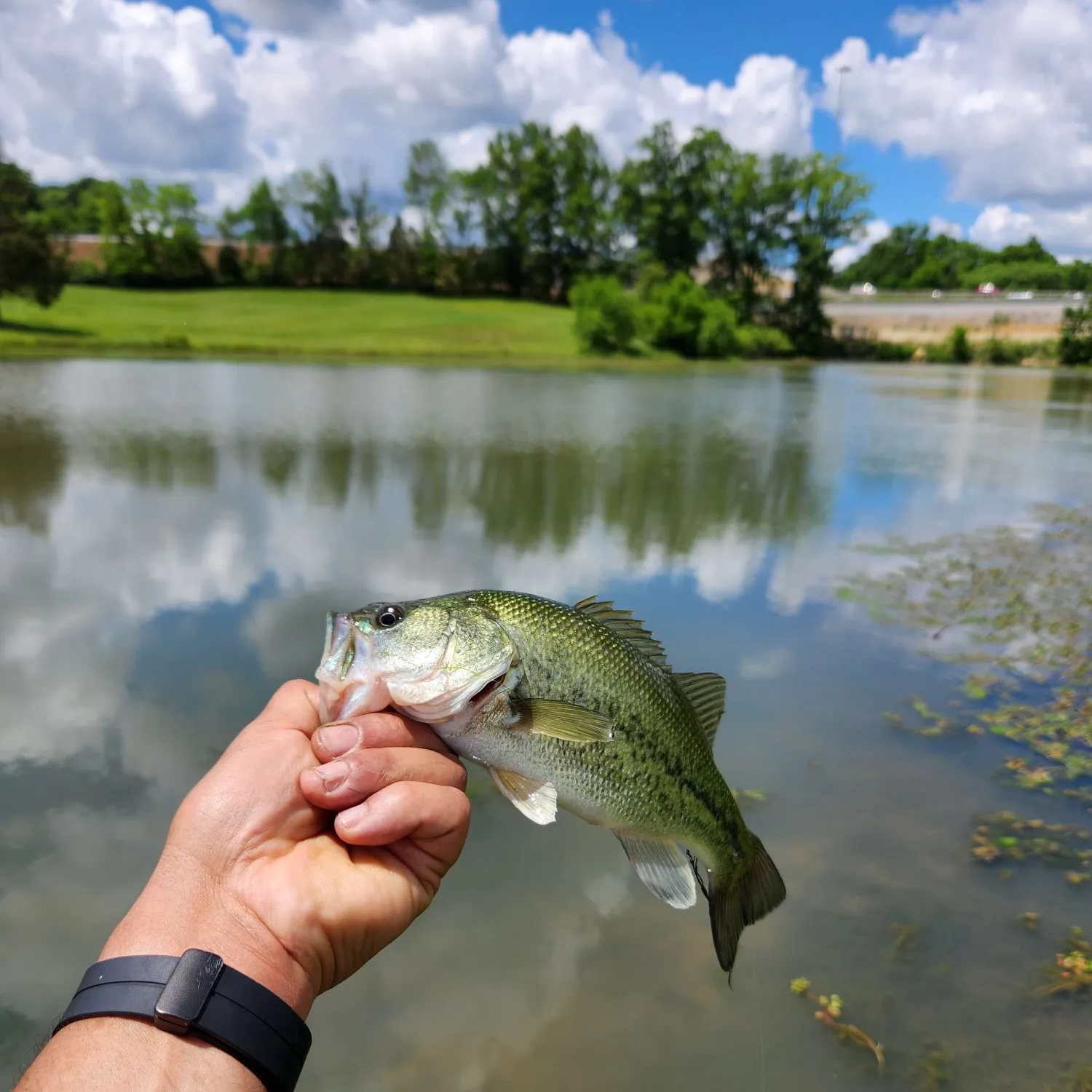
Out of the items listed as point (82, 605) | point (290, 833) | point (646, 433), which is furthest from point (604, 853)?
point (646, 433)

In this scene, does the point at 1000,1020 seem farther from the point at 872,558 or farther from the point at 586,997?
the point at 872,558

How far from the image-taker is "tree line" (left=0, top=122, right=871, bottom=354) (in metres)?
67.4

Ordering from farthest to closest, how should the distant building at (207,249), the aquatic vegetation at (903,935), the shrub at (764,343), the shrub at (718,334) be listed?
1. the distant building at (207,249)
2. the shrub at (764,343)
3. the shrub at (718,334)
4. the aquatic vegetation at (903,935)

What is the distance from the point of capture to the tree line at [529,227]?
6744 centimetres

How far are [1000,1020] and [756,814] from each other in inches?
59.7

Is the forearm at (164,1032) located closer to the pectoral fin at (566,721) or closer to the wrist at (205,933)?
the wrist at (205,933)

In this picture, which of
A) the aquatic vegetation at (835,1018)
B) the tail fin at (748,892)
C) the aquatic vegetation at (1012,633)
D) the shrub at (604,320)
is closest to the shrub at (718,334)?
the shrub at (604,320)

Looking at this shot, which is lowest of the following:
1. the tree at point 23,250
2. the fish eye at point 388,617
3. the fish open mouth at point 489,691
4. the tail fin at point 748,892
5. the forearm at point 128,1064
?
the tail fin at point 748,892

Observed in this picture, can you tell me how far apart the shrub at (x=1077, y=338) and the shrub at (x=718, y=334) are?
27543mm

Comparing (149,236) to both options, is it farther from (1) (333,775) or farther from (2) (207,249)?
(1) (333,775)

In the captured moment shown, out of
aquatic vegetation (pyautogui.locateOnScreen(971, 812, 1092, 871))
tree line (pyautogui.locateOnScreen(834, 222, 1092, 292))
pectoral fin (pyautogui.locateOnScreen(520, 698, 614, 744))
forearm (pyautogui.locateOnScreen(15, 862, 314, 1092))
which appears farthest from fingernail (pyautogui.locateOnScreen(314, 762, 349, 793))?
tree line (pyautogui.locateOnScreen(834, 222, 1092, 292))

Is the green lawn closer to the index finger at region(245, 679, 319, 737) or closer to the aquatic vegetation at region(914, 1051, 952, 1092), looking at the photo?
the index finger at region(245, 679, 319, 737)

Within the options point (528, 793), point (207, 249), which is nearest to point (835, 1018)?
point (528, 793)

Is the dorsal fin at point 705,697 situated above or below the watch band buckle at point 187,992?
above
